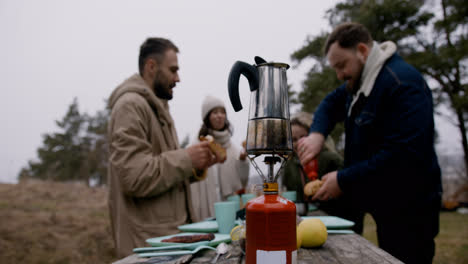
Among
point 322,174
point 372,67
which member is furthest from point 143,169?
point 322,174

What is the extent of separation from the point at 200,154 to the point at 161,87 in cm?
79

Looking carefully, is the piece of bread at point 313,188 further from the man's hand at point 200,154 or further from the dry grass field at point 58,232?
the dry grass field at point 58,232

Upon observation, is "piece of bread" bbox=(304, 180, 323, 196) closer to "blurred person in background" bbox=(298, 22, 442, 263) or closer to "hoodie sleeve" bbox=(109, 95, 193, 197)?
"blurred person in background" bbox=(298, 22, 442, 263)

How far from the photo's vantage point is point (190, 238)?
50.0 inches

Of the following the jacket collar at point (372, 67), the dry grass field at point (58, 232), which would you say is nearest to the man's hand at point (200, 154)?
the jacket collar at point (372, 67)

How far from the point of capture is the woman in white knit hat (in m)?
4.07

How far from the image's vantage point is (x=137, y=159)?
78.5 inches

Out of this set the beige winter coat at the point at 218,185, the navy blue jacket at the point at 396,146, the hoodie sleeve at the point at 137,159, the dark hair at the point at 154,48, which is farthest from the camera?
the beige winter coat at the point at 218,185

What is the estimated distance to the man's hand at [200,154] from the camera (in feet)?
7.23

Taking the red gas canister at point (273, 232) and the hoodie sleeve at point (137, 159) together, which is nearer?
the red gas canister at point (273, 232)

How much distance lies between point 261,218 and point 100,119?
30.9 m

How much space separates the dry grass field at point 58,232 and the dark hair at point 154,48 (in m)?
5.10

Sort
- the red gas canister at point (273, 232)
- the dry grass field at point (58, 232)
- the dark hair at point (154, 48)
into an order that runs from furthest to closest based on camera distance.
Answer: the dry grass field at point (58, 232) → the dark hair at point (154, 48) → the red gas canister at point (273, 232)

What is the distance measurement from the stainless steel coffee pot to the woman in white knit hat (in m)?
3.16
